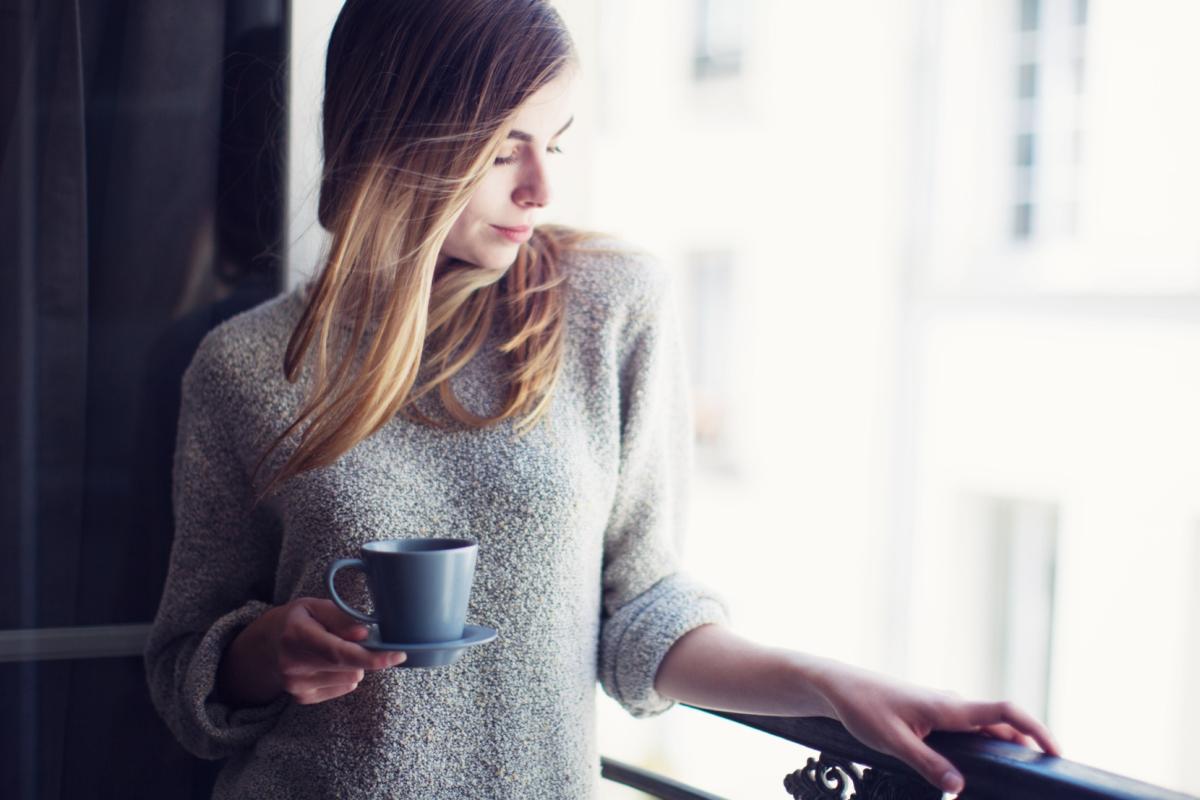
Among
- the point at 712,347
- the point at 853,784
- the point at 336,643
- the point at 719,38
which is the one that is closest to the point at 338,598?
the point at 336,643

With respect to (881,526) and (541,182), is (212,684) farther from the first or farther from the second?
(881,526)

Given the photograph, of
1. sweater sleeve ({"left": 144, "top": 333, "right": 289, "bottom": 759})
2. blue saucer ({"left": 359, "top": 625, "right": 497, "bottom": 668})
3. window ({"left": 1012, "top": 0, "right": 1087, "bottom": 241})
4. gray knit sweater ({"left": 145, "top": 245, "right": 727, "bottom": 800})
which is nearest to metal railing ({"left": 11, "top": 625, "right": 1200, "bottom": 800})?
gray knit sweater ({"left": 145, "top": 245, "right": 727, "bottom": 800})

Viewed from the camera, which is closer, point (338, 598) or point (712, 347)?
point (338, 598)

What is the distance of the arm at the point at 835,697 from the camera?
76 centimetres

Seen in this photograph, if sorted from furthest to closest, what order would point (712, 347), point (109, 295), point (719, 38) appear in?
point (712, 347) → point (719, 38) → point (109, 295)

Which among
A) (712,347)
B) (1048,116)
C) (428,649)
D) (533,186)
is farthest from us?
(712,347)

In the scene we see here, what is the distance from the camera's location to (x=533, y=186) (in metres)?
0.96

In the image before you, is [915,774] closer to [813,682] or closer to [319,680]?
[813,682]

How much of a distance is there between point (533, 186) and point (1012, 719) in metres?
0.59

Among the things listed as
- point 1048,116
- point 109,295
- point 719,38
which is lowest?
point 109,295

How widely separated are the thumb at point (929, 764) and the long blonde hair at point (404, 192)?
442 mm

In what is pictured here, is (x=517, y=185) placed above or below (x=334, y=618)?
above

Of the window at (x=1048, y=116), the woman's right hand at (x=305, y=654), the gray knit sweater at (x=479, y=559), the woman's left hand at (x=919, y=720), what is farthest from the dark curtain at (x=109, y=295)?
the window at (x=1048, y=116)

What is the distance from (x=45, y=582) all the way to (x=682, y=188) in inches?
225
